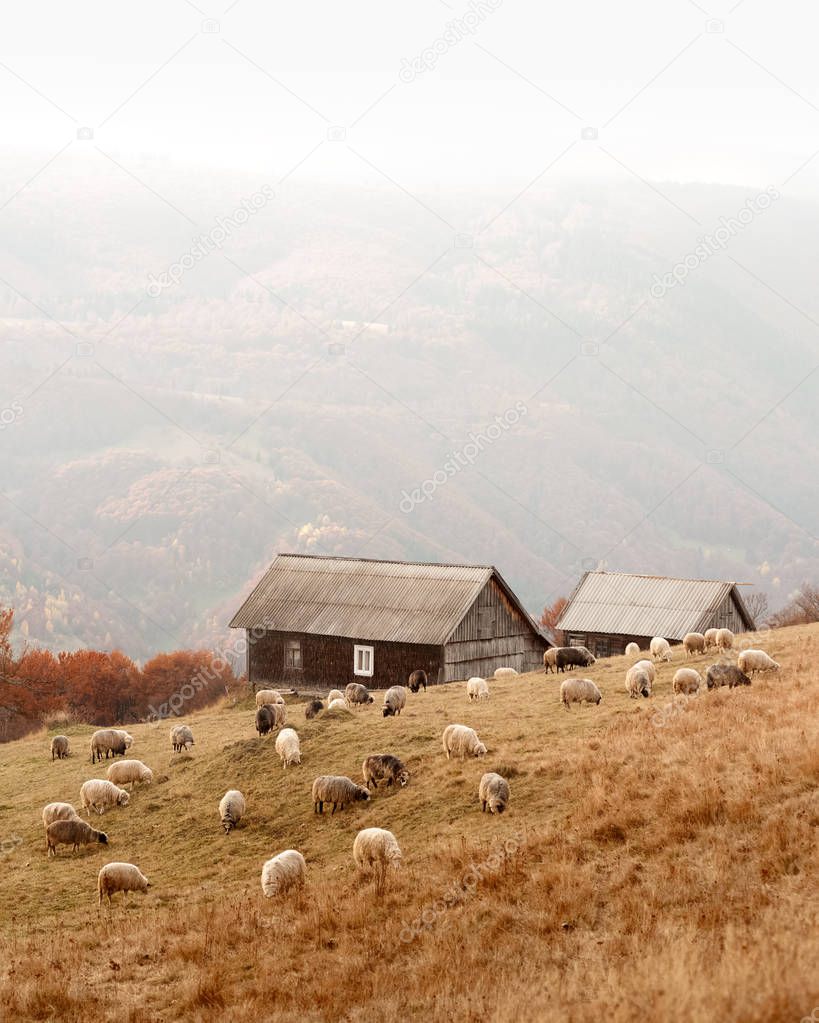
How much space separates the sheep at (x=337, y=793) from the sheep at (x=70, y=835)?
514 centimetres

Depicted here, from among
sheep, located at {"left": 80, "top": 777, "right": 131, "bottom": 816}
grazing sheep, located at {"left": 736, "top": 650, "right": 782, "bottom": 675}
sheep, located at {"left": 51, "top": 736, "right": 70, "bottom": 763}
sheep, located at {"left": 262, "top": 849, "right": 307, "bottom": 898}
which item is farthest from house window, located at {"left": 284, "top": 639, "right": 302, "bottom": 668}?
sheep, located at {"left": 262, "top": 849, "right": 307, "bottom": 898}

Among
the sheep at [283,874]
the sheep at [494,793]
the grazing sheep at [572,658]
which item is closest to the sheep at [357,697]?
the grazing sheep at [572,658]

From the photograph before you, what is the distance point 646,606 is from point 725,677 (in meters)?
27.9

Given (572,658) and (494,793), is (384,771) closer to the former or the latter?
(494,793)

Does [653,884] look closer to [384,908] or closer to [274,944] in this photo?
[384,908]

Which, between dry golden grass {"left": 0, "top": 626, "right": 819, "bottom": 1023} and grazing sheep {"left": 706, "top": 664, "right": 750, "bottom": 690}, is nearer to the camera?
dry golden grass {"left": 0, "top": 626, "right": 819, "bottom": 1023}

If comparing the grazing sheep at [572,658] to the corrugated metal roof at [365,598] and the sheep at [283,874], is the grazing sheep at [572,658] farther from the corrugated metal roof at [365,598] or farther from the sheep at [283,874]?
the sheep at [283,874]

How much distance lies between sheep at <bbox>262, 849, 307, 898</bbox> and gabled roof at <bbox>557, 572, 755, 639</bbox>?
36392 mm

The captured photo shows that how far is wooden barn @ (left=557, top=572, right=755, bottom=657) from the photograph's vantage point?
51.7m

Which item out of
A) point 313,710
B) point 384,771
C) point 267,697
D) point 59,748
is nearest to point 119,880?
point 384,771

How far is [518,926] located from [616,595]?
42.8 meters

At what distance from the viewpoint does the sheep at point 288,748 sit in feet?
83.0

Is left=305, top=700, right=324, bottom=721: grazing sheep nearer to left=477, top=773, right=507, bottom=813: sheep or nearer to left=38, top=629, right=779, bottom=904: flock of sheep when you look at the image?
left=38, top=629, right=779, bottom=904: flock of sheep

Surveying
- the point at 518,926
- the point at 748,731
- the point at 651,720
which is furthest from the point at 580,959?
the point at 651,720
